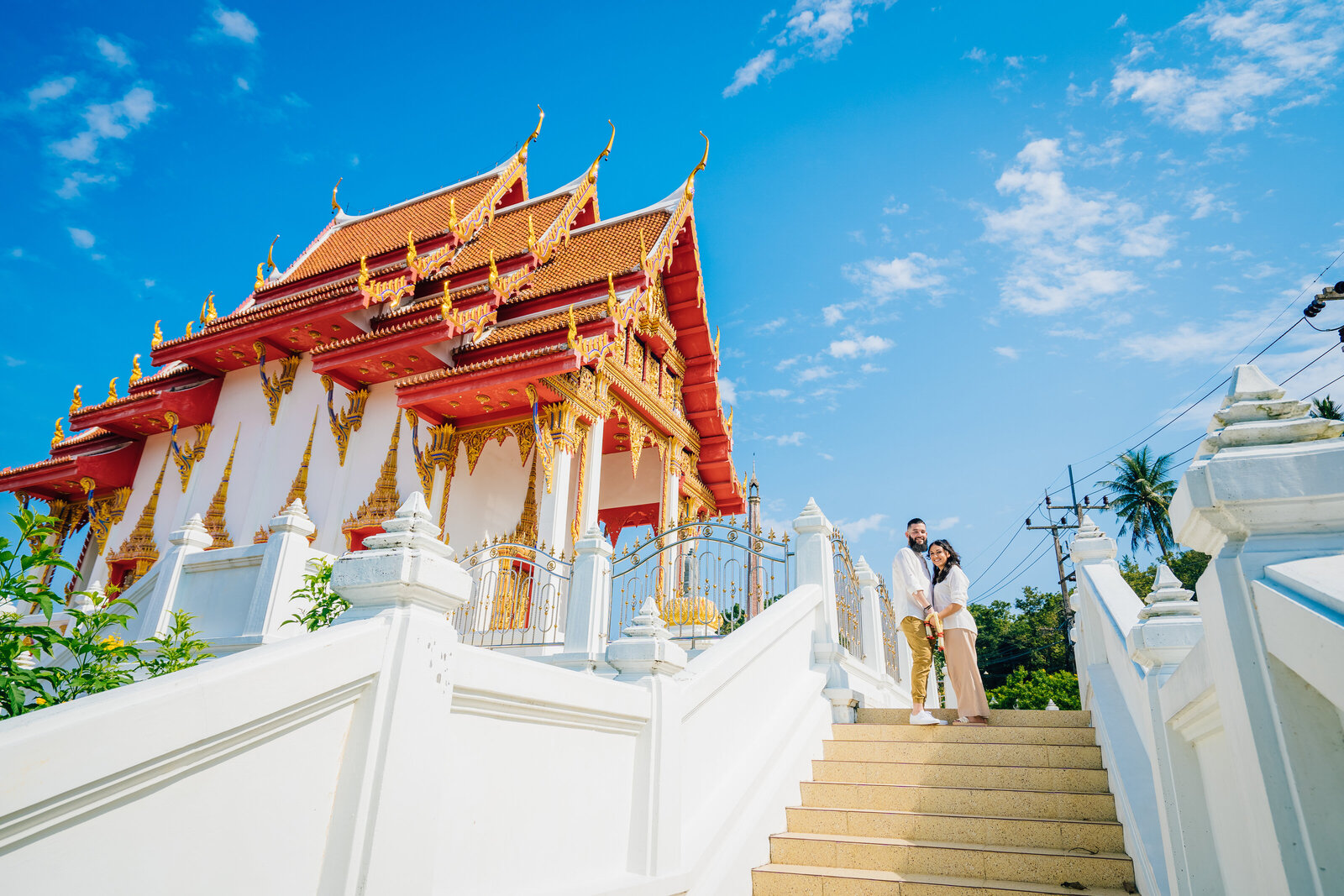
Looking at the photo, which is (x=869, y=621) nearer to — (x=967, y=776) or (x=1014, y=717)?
(x=1014, y=717)

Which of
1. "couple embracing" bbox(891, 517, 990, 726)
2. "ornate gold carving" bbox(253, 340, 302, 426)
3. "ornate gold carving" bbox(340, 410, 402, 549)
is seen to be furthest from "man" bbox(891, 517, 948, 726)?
"ornate gold carving" bbox(253, 340, 302, 426)

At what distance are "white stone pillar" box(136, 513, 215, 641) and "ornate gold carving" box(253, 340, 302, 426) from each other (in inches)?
205

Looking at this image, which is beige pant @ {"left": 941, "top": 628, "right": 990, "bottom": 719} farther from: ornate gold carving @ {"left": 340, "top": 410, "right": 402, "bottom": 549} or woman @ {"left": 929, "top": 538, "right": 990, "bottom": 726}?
ornate gold carving @ {"left": 340, "top": 410, "right": 402, "bottom": 549}

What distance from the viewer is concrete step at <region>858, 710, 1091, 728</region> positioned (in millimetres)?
5023

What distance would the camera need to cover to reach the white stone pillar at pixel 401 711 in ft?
5.75

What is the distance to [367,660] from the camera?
72.5 inches

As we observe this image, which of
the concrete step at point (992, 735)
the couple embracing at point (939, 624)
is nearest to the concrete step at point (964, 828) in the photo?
the concrete step at point (992, 735)

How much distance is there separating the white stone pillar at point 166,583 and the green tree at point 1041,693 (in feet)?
56.2

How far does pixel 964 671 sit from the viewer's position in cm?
521

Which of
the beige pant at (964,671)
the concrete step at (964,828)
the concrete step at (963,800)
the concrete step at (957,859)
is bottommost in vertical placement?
the concrete step at (957,859)

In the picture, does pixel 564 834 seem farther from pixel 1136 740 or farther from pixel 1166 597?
pixel 1136 740

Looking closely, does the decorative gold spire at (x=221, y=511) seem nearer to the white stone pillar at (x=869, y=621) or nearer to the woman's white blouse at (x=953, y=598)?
the white stone pillar at (x=869, y=621)

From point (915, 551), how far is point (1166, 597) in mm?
2856

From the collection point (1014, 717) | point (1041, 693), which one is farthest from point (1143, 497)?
point (1014, 717)
